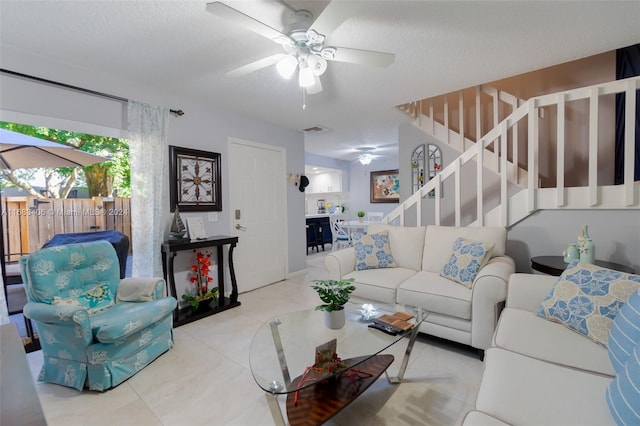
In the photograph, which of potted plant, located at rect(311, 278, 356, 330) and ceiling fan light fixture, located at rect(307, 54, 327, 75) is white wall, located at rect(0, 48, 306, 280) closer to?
A: ceiling fan light fixture, located at rect(307, 54, 327, 75)

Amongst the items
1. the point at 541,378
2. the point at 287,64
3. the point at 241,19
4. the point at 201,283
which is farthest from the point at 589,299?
the point at 201,283

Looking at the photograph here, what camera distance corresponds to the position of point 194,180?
3301 mm

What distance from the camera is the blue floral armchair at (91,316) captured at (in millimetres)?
1827

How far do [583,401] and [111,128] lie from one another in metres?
3.73

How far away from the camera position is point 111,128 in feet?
8.93

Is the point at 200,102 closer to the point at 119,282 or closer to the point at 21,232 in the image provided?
the point at 119,282

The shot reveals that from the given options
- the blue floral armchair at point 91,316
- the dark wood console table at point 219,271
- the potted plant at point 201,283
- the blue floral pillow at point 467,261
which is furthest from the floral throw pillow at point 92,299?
the blue floral pillow at point 467,261

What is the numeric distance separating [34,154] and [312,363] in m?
3.81

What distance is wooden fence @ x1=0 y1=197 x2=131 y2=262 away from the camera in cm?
296

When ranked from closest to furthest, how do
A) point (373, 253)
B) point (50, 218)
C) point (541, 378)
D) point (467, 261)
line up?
point (541, 378) → point (467, 261) → point (373, 253) → point (50, 218)

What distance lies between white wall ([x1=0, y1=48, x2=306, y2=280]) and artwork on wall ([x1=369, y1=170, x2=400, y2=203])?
4297 millimetres

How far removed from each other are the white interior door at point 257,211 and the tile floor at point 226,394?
1.57m

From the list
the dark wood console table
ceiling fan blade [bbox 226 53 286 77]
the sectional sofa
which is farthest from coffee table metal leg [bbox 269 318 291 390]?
ceiling fan blade [bbox 226 53 286 77]

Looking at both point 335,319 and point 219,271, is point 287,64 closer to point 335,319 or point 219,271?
point 335,319
